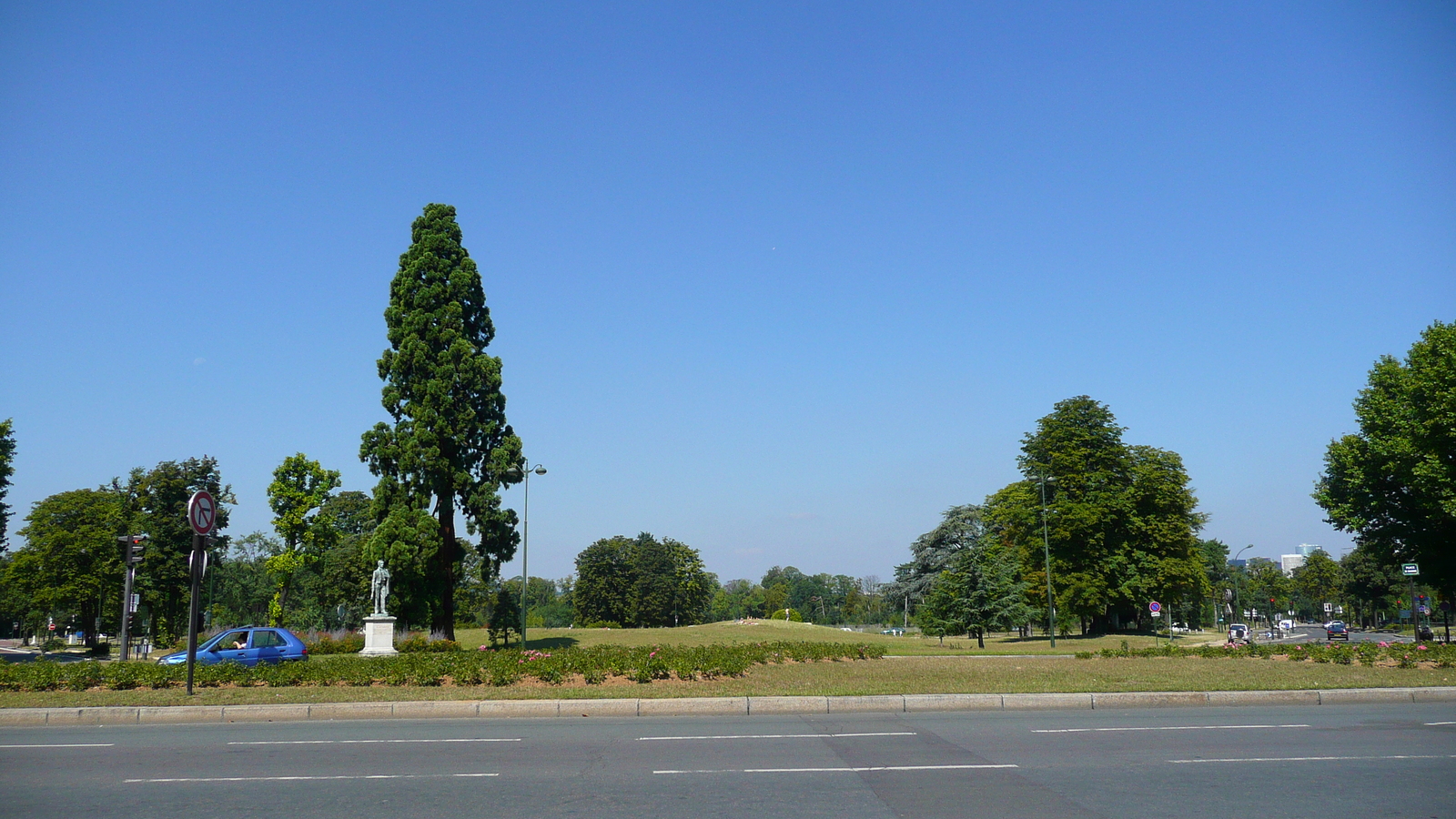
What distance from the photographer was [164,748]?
1167cm

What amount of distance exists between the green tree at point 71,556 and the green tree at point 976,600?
53.9 meters

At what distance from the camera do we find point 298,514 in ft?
179

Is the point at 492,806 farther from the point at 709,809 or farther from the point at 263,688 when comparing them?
the point at 263,688

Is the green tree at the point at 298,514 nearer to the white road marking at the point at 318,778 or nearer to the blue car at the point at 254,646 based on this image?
the blue car at the point at 254,646

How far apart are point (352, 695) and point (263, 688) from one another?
7.53 ft

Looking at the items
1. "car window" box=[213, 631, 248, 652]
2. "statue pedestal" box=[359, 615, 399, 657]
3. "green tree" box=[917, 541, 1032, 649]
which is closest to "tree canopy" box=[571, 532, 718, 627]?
"green tree" box=[917, 541, 1032, 649]

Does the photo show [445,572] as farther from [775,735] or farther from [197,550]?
[775,735]

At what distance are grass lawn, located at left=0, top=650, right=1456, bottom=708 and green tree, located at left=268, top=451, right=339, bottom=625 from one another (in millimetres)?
39999

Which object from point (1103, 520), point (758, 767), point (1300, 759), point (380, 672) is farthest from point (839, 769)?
point (1103, 520)

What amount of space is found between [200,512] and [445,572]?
25.6 m

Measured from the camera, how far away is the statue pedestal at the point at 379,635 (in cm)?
3362

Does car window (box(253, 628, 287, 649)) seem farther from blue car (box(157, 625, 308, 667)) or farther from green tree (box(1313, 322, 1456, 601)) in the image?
green tree (box(1313, 322, 1456, 601))

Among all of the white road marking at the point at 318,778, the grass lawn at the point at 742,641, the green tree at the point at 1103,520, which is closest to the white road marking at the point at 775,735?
the white road marking at the point at 318,778

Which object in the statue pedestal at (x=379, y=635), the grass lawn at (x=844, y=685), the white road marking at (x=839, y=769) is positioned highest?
the white road marking at (x=839, y=769)
